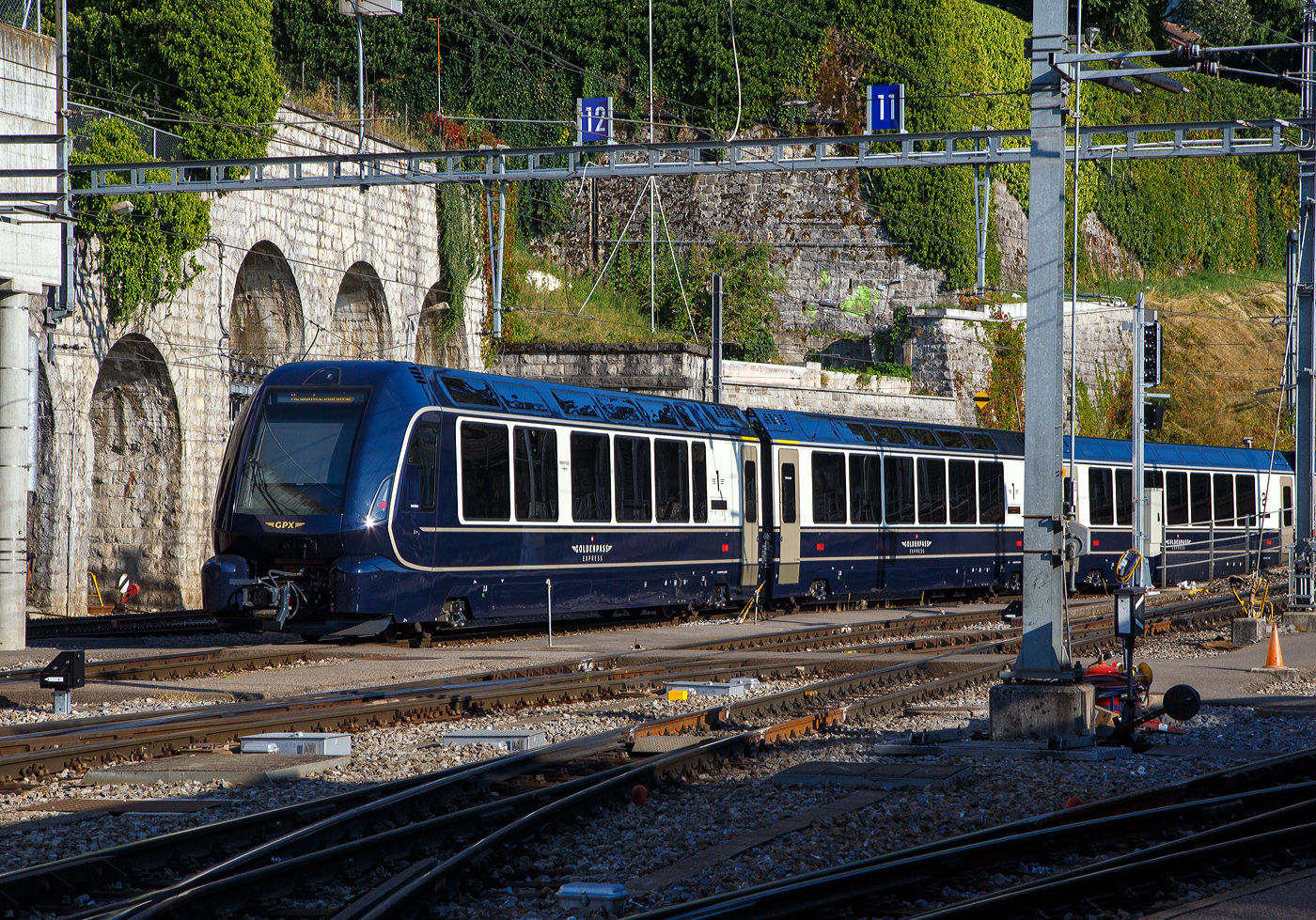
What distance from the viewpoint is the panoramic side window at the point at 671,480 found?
20.6 metres

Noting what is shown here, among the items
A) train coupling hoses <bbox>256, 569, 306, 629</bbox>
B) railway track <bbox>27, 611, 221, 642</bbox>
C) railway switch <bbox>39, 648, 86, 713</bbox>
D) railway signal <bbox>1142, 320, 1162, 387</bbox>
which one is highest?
railway signal <bbox>1142, 320, 1162, 387</bbox>

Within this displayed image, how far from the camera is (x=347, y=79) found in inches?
1706

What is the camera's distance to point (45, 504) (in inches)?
915

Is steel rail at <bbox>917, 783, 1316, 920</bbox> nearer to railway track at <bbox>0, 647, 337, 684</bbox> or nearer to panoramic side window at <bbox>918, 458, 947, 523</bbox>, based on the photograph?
railway track at <bbox>0, 647, 337, 684</bbox>

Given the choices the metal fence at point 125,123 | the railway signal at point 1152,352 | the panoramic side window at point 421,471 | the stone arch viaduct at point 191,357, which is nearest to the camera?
the panoramic side window at point 421,471

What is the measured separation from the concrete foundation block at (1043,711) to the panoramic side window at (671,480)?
1044 centimetres

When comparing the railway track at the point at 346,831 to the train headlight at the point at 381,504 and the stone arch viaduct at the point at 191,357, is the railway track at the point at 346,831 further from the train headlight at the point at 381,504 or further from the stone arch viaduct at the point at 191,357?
the stone arch viaduct at the point at 191,357

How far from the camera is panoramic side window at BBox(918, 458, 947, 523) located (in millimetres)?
26281

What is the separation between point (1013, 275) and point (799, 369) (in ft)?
47.2

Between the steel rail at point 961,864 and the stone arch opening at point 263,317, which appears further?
the stone arch opening at point 263,317

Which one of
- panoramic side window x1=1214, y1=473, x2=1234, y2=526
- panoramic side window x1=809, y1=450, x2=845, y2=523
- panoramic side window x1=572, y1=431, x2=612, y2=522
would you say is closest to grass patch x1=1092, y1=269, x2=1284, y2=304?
panoramic side window x1=1214, y1=473, x2=1234, y2=526

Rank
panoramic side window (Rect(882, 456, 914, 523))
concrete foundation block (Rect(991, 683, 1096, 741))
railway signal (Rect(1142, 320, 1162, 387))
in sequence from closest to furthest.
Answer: concrete foundation block (Rect(991, 683, 1096, 741)) → panoramic side window (Rect(882, 456, 914, 523)) → railway signal (Rect(1142, 320, 1162, 387))

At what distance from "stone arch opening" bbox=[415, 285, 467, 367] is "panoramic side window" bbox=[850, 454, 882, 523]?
1252 centimetres

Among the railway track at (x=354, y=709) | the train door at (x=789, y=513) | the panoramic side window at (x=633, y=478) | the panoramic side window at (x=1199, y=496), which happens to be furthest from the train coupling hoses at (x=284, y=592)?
the panoramic side window at (x=1199, y=496)
